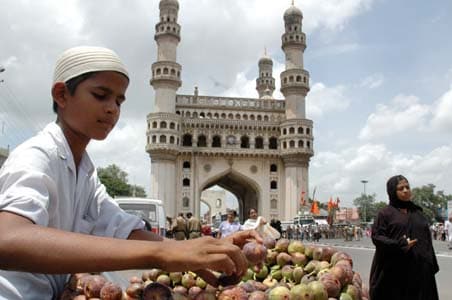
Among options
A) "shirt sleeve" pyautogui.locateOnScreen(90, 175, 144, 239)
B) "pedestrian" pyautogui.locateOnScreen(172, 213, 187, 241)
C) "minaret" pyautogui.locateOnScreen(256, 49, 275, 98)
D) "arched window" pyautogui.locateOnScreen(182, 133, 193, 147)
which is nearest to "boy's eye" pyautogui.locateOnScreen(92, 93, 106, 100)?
"shirt sleeve" pyautogui.locateOnScreen(90, 175, 144, 239)

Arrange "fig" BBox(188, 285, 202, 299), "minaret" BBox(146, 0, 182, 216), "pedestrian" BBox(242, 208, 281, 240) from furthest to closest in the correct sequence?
"minaret" BBox(146, 0, 182, 216)
"pedestrian" BBox(242, 208, 281, 240)
"fig" BBox(188, 285, 202, 299)

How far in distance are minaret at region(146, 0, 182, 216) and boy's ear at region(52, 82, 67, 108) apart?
38038mm

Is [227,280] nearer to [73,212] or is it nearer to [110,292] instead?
[110,292]

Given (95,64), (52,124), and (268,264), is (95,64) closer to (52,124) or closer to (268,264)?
(52,124)

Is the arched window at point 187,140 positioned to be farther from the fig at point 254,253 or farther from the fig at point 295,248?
the fig at point 254,253

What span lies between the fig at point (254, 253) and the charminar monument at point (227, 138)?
124ft

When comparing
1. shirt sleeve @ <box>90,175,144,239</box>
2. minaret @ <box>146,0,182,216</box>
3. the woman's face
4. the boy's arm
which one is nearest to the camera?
the boy's arm

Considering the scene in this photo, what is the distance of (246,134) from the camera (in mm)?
42656

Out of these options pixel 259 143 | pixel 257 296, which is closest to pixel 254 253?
pixel 257 296

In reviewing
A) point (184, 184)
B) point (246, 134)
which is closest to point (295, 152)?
point (246, 134)

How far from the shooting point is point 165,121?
39562 millimetres

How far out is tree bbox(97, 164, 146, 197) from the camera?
57.1 meters

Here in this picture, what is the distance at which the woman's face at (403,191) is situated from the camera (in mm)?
4680

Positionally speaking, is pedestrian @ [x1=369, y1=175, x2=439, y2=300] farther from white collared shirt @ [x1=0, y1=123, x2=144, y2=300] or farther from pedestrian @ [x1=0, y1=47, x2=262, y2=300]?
white collared shirt @ [x1=0, y1=123, x2=144, y2=300]
